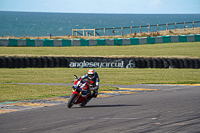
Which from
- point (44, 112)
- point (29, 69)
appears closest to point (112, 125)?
point (44, 112)

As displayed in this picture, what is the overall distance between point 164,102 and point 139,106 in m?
1.30

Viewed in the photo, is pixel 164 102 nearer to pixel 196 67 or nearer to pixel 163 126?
pixel 163 126

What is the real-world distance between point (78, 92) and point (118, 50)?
24572 millimetres

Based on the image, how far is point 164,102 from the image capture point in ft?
40.2

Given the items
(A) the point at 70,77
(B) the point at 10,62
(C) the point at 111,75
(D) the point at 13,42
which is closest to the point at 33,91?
(A) the point at 70,77

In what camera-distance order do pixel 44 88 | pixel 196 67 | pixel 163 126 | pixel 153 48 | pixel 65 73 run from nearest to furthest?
pixel 163 126 < pixel 44 88 < pixel 65 73 < pixel 196 67 < pixel 153 48

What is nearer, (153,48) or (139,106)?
(139,106)

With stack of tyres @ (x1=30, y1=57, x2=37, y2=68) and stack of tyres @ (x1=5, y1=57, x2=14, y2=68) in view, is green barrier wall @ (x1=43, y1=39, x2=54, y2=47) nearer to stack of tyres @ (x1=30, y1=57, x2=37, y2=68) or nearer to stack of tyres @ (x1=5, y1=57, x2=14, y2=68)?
stack of tyres @ (x1=30, y1=57, x2=37, y2=68)

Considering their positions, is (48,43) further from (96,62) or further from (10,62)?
(96,62)

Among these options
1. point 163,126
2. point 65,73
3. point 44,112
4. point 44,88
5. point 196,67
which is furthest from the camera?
point 196,67

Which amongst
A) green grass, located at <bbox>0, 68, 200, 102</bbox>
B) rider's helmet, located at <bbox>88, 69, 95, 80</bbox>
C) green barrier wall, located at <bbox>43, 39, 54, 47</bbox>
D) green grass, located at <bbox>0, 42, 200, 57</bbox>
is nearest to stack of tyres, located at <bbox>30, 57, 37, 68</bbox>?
green grass, located at <bbox>0, 68, 200, 102</bbox>

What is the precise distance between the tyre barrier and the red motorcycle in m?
15.7

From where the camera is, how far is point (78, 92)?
11.3 m

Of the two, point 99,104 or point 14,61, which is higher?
point 14,61
